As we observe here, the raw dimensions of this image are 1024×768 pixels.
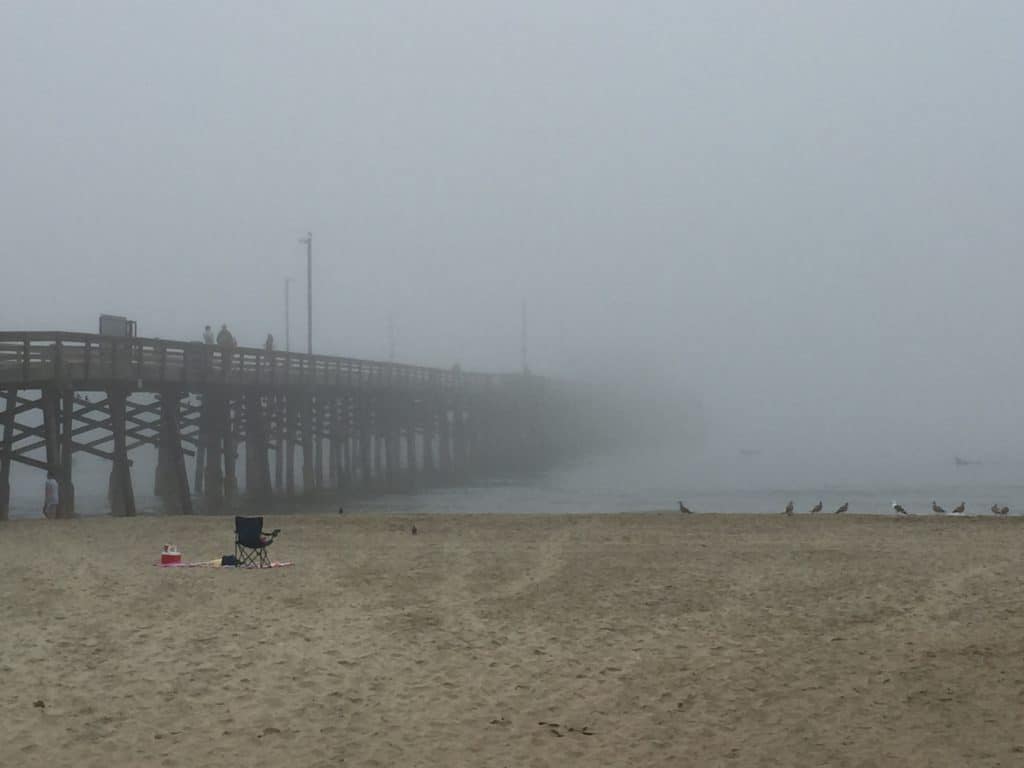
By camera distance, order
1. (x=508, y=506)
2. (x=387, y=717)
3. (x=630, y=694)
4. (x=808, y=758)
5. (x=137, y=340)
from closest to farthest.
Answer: (x=808, y=758) < (x=387, y=717) < (x=630, y=694) < (x=137, y=340) < (x=508, y=506)

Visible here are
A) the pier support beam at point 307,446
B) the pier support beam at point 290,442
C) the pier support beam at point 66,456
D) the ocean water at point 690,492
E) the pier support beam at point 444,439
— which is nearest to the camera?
the pier support beam at point 66,456

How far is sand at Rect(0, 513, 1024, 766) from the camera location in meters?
6.49

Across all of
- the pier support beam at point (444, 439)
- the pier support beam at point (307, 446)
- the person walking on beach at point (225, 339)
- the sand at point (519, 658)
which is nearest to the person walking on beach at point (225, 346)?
the person walking on beach at point (225, 339)

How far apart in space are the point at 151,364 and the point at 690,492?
1086 inches

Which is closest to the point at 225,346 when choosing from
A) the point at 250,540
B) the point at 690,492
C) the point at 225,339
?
the point at 225,339

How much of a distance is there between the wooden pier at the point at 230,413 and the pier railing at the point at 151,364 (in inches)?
1.4

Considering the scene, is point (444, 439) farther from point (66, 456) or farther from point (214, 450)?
point (66, 456)

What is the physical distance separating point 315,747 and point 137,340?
813 inches

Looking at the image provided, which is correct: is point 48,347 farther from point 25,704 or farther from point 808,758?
point 808,758

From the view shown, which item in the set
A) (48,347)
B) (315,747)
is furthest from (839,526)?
(48,347)

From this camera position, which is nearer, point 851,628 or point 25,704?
point 25,704

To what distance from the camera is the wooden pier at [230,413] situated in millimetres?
22547

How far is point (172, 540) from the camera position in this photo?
1684 cm

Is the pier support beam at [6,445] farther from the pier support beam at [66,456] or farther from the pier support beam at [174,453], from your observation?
the pier support beam at [174,453]
